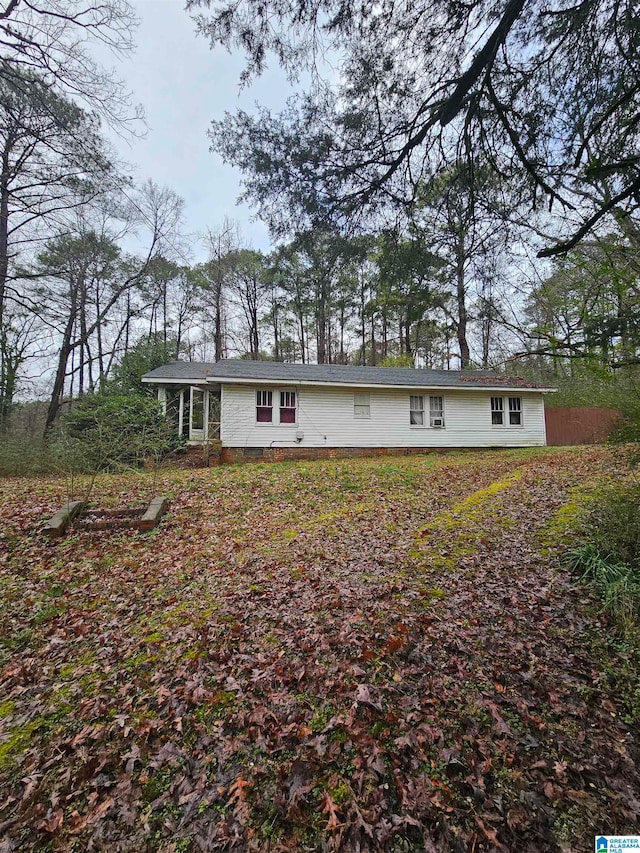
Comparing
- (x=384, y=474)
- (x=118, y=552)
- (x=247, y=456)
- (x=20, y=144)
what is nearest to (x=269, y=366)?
(x=247, y=456)

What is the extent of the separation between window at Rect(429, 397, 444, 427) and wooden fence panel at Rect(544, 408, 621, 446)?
4.98 meters

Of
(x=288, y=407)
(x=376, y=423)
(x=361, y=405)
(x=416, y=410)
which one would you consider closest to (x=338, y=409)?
(x=361, y=405)

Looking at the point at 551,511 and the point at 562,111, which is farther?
the point at 551,511

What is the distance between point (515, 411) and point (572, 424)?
Result: 297cm

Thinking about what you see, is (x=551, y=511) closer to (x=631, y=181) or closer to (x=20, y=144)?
(x=631, y=181)

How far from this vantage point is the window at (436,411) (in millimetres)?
14406

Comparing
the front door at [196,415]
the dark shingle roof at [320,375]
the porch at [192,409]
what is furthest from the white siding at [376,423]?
the front door at [196,415]

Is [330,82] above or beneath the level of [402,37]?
beneath

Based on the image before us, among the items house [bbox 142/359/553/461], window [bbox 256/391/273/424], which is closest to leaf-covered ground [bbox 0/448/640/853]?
house [bbox 142/359/553/461]

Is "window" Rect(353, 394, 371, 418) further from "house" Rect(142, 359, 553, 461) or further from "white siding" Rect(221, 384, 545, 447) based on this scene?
"white siding" Rect(221, 384, 545, 447)

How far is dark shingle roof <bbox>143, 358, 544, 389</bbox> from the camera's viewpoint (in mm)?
12398

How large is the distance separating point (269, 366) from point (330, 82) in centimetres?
1091

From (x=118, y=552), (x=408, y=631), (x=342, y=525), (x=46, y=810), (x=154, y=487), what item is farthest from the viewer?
(x=154, y=487)

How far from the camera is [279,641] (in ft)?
9.70
